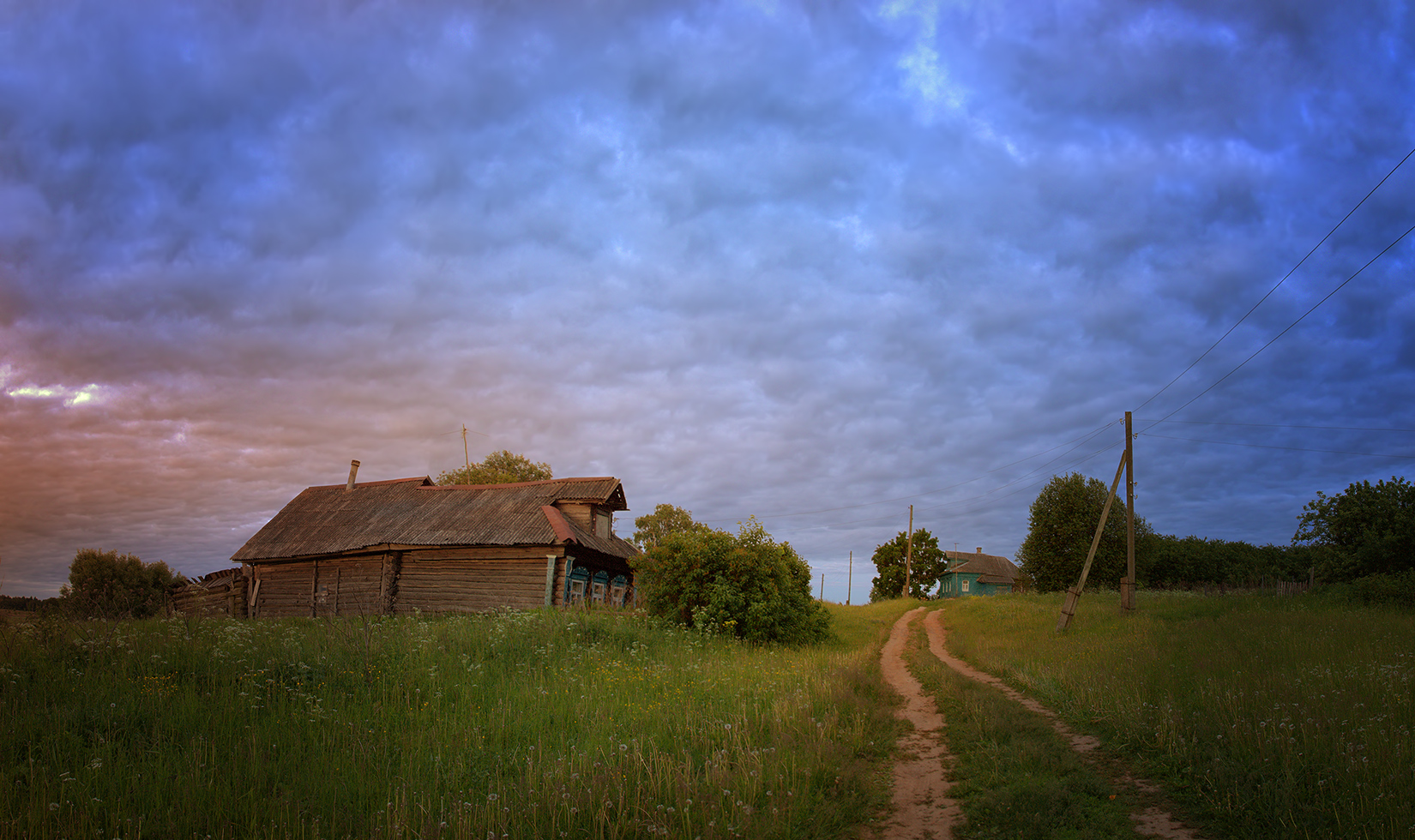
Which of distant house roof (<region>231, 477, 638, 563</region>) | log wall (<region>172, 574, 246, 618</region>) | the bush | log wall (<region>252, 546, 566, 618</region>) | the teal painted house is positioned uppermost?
distant house roof (<region>231, 477, 638, 563</region>)

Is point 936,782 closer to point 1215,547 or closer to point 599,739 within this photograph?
point 599,739

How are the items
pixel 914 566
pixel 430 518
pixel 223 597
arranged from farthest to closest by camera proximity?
pixel 914 566 → pixel 223 597 → pixel 430 518

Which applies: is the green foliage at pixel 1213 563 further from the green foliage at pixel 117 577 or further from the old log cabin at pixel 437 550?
the green foliage at pixel 117 577

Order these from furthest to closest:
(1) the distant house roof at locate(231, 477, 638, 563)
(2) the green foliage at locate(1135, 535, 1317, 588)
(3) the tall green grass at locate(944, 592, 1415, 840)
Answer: (2) the green foliage at locate(1135, 535, 1317, 588) < (1) the distant house roof at locate(231, 477, 638, 563) < (3) the tall green grass at locate(944, 592, 1415, 840)

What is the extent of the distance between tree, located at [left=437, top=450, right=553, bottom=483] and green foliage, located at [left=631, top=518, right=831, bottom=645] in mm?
31178

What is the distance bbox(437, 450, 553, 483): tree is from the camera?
48312 mm

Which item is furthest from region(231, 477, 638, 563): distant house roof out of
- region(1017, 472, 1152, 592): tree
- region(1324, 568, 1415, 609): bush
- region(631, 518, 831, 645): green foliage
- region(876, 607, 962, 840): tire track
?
region(1017, 472, 1152, 592): tree

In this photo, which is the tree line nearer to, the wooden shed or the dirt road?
the dirt road

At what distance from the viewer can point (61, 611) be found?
11109 mm

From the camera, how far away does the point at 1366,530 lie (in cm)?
2162

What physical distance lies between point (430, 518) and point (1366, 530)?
35.0 metres

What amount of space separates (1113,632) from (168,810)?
20086mm

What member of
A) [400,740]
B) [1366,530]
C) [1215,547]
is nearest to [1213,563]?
[1215,547]

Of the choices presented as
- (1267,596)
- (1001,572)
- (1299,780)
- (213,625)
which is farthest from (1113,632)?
(1001,572)
